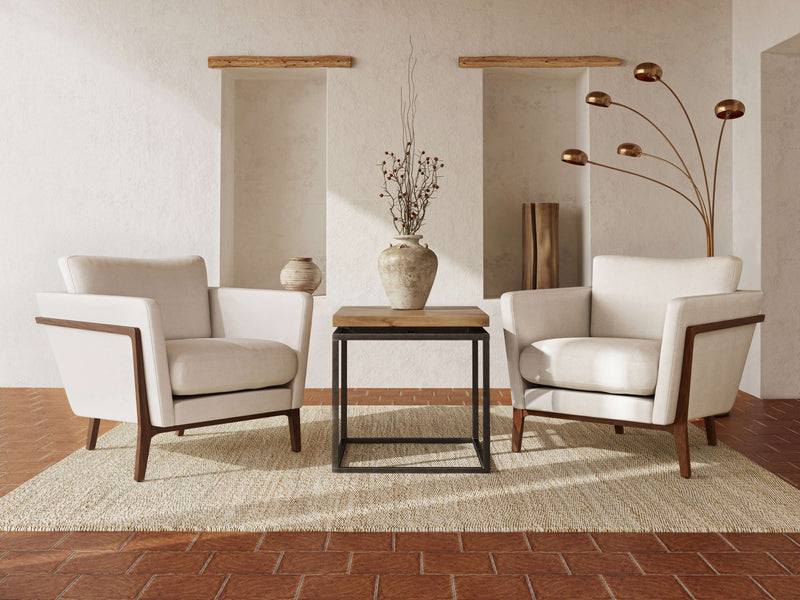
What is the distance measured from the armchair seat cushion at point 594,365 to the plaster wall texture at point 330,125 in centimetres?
190

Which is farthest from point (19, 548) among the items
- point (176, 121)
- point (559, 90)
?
point (559, 90)

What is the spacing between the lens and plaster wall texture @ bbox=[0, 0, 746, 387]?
498cm

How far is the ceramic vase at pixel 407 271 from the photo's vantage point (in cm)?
318

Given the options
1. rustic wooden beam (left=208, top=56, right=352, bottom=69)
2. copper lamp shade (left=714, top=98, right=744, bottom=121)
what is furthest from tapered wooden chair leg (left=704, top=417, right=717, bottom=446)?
rustic wooden beam (left=208, top=56, right=352, bottom=69)

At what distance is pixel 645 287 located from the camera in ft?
11.6

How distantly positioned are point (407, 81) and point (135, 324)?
9.81 feet

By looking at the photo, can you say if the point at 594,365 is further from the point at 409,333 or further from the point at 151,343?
the point at 151,343

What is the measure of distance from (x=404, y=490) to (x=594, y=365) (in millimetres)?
974

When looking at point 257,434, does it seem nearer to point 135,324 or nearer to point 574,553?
point 135,324

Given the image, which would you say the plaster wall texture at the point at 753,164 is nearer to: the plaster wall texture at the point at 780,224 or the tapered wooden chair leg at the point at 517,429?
the plaster wall texture at the point at 780,224

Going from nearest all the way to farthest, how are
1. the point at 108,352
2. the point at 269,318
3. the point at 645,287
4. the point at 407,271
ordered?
the point at 108,352, the point at 407,271, the point at 269,318, the point at 645,287

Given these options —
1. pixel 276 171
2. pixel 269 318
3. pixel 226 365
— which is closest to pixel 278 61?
pixel 276 171

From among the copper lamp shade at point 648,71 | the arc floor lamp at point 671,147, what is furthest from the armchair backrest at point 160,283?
the copper lamp shade at point 648,71

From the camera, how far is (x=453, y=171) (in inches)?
197
